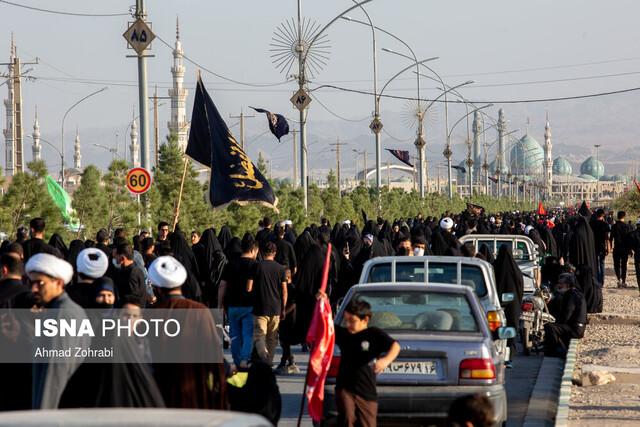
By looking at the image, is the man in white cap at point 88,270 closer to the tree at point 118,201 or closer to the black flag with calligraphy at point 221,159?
the black flag with calligraphy at point 221,159

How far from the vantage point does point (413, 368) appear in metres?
9.97

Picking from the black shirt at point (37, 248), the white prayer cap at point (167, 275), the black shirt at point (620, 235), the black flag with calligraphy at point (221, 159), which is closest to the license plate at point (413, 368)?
the white prayer cap at point (167, 275)

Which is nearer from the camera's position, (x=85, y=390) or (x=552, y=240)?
(x=85, y=390)

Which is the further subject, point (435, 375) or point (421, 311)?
point (421, 311)

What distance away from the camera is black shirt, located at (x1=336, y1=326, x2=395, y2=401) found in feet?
27.7

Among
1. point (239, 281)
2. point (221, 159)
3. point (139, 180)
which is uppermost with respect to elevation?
point (221, 159)

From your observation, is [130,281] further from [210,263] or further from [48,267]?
[210,263]

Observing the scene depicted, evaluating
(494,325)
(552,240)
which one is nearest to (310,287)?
(494,325)

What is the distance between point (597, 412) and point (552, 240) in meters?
19.1

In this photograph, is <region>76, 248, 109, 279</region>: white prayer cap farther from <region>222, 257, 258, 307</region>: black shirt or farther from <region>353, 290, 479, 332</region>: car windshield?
<region>222, 257, 258, 307</region>: black shirt

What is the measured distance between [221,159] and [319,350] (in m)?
12.5

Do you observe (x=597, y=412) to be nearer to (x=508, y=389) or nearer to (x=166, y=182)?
(x=508, y=389)

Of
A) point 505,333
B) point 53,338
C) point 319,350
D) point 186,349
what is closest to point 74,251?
point 505,333

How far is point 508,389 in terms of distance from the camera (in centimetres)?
1377
